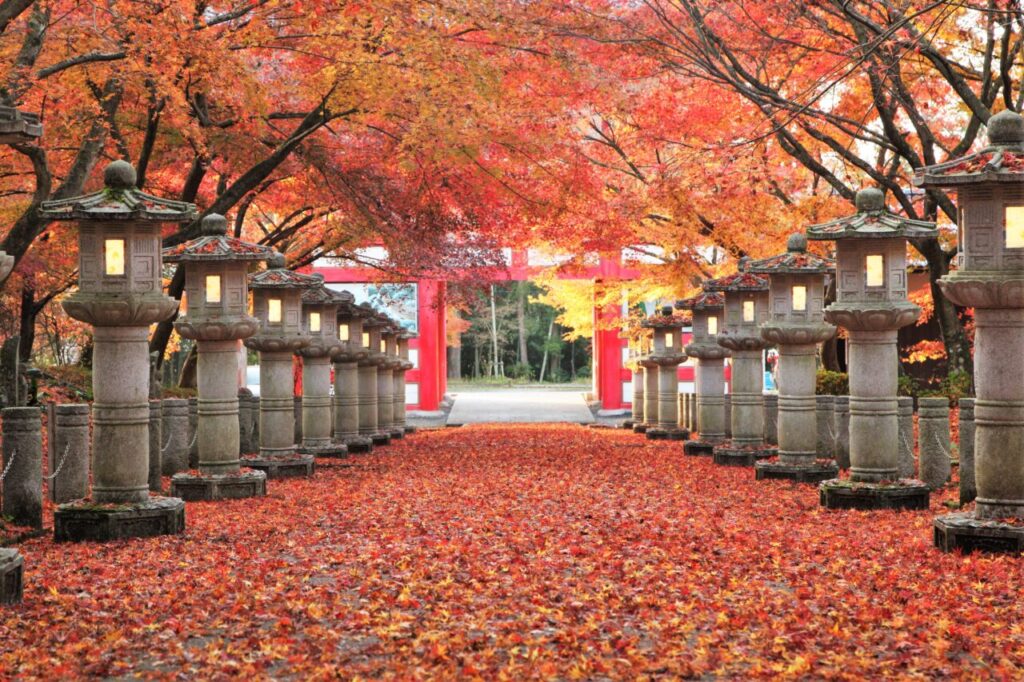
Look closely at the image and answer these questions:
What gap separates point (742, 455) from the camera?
20.0 meters

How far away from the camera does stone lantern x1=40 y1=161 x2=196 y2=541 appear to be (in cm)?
1091

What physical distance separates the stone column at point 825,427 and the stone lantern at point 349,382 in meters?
10.2

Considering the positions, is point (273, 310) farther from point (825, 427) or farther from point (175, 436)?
point (825, 427)

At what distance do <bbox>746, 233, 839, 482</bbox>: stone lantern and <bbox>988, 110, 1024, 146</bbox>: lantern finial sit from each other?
21.3 feet

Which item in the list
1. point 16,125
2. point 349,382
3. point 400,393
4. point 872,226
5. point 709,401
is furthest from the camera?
point 400,393

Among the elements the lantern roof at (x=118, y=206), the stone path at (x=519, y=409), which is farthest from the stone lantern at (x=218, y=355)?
the stone path at (x=519, y=409)

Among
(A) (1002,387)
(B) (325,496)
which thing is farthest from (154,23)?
(A) (1002,387)

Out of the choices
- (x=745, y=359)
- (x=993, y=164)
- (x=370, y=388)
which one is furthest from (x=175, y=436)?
(x=370, y=388)

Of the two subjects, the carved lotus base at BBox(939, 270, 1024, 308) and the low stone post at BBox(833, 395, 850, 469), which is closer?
the carved lotus base at BBox(939, 270, 1024, 308)

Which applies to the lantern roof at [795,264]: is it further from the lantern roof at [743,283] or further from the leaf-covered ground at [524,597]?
the leaf-covered ground at [524,597]

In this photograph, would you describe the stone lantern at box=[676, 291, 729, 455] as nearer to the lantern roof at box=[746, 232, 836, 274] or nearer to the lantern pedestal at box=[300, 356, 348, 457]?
the lantern roof at box=[746, 232, 836, 274]

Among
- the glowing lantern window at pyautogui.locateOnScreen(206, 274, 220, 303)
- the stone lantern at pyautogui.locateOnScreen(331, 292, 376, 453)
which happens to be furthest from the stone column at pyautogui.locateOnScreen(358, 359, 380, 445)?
the glowing lantern window at pyautogui.locateOnScreen(206, 274, 220, 303)

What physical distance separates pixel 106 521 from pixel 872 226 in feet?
26.6

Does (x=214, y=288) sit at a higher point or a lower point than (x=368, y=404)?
higher
